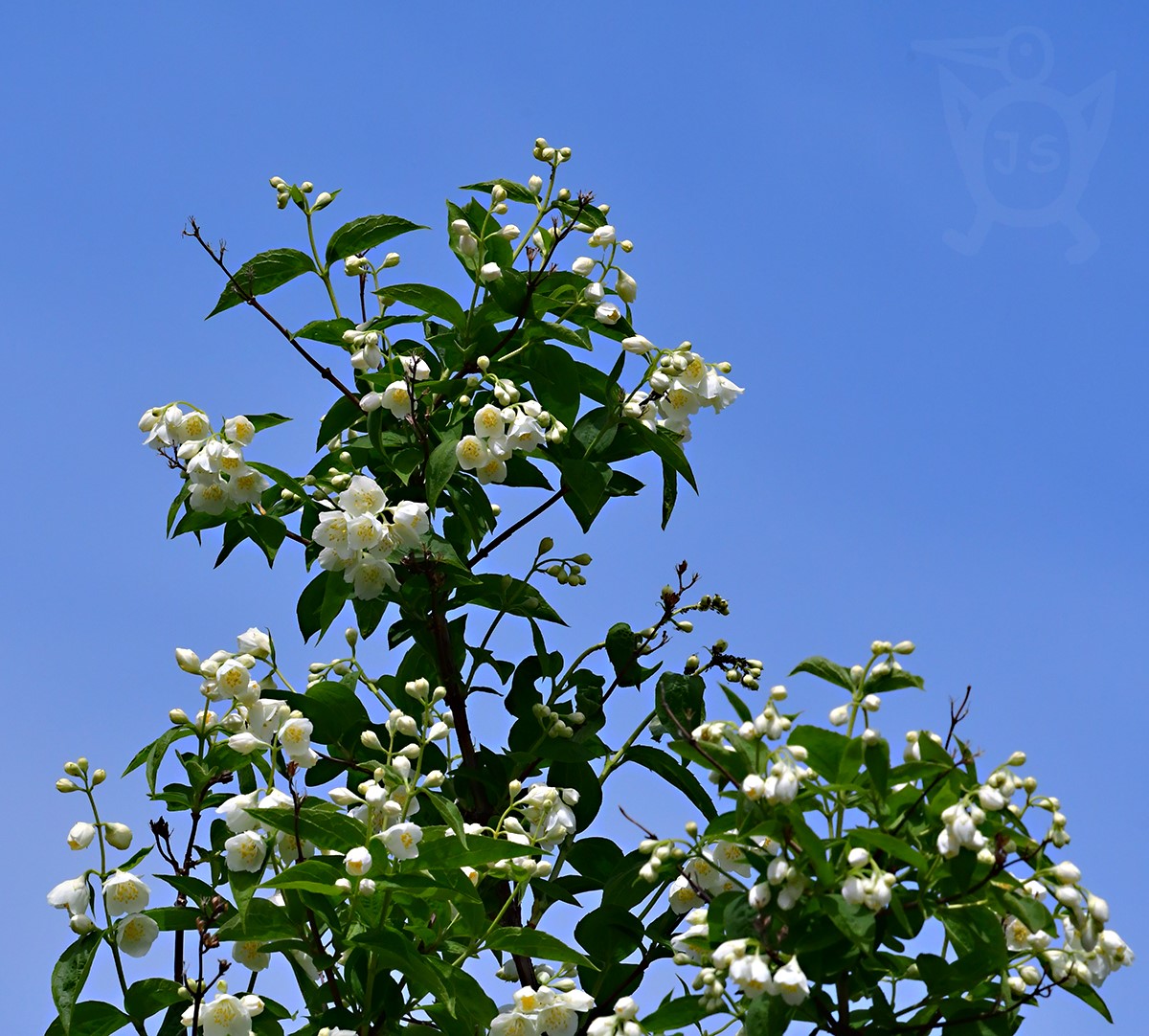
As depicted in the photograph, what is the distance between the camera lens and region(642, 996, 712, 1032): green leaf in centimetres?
231

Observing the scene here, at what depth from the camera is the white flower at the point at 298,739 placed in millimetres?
2732

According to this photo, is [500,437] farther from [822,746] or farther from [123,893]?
[123,893]

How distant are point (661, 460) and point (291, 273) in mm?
1060

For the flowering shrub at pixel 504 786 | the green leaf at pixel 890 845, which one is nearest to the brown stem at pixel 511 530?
the flowering shrub at pixel 504 786

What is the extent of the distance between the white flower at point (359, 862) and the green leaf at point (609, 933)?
710 mm

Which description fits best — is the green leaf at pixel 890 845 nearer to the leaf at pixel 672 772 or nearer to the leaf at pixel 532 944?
the leaf at pixel 532 944

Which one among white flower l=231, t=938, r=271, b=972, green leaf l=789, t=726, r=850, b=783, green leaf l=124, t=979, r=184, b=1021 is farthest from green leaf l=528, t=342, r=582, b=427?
green leaf l=124, t=979, r=184, b=1021

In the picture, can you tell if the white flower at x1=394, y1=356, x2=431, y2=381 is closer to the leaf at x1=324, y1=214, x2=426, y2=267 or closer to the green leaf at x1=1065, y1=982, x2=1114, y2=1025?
the leaf at x1=324, y1=214, x2=426, y2=267

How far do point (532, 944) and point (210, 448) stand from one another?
1318 millimetres

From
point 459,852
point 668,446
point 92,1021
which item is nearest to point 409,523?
point 668,446

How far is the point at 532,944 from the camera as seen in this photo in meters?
2.57

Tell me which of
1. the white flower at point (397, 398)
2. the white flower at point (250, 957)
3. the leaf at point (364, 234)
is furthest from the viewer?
the leaf at point (364, 234)

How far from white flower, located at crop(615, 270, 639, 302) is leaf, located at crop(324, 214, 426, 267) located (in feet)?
1.69

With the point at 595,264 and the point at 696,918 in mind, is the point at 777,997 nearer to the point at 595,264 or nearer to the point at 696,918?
the point at 696,918
